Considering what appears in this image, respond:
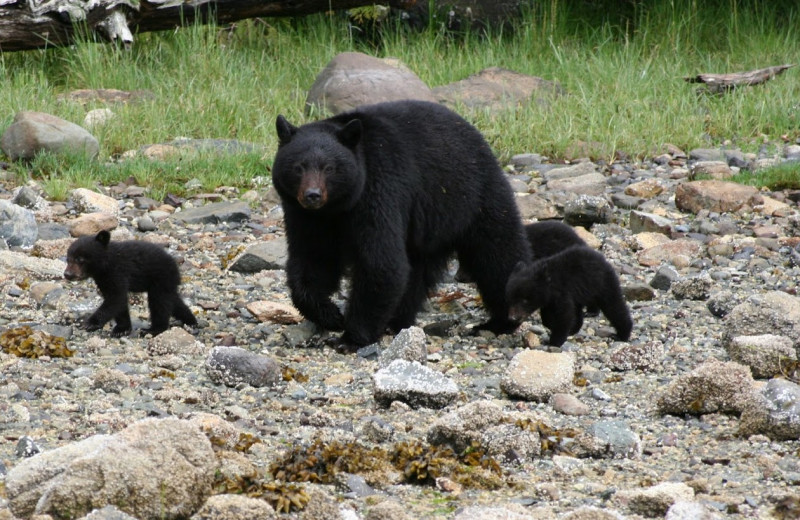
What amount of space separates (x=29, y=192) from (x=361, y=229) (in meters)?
3.62

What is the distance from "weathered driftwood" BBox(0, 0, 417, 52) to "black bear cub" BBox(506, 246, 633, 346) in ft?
20.4

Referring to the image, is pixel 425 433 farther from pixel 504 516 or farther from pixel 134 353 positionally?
pixel 134 353

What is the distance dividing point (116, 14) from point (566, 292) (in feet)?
22.7

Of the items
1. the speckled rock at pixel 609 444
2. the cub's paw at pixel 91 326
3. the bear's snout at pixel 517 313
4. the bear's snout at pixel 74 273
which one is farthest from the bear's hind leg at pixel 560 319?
the bear's snout at pixel 74 273

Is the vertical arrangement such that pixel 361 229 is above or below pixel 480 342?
above

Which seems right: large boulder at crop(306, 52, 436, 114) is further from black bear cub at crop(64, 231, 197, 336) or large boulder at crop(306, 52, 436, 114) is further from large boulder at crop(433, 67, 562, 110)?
black bear cub at crop(64, 231, 197, 336)

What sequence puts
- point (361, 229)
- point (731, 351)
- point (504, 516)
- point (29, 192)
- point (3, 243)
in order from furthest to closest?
point (29, 192) → point (3, 243) → point (361, 229) → point (731, 351) → point (504, 516)

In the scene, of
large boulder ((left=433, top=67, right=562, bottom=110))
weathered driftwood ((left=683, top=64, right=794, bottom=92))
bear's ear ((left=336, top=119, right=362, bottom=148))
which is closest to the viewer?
bear's ear ((left=336, top=119, right=362, bottom=148))

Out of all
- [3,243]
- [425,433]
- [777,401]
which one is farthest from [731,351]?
[3,243]

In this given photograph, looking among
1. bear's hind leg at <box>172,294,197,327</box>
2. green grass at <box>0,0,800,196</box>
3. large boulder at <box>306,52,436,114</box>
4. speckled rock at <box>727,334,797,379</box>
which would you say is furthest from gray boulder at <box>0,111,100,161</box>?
speckled rock at <box>727,334,797,379</box>

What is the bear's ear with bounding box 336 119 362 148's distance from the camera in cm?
605

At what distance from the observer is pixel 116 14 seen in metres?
11.4

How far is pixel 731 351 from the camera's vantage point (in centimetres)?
550

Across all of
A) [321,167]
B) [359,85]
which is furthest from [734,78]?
[321,167]
